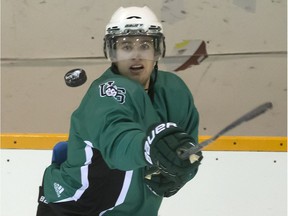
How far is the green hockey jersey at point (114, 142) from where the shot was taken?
2.78ft

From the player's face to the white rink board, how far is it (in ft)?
2.18

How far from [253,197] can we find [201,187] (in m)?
0.17

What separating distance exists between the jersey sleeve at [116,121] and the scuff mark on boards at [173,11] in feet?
4.43

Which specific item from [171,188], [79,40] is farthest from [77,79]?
[79,40]

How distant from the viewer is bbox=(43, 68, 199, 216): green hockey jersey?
2.78 ft

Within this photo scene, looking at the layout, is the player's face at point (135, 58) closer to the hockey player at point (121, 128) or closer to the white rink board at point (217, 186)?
the hockey player at point (121, 128)

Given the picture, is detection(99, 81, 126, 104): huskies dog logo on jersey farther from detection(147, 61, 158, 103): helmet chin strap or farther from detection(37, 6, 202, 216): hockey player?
detection(147, 61, 158, 103): helmet chin strap

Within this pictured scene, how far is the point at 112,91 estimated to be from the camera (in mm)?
953

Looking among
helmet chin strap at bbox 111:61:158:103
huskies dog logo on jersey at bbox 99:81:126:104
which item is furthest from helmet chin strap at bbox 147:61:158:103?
huskies dog logo on jersey at bbox 99:81:126:104

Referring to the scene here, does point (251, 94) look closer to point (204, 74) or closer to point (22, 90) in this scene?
point (204, 74)

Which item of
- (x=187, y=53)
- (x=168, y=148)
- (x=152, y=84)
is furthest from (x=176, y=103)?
(x=187, y=53)

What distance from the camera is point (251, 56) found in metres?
2.37

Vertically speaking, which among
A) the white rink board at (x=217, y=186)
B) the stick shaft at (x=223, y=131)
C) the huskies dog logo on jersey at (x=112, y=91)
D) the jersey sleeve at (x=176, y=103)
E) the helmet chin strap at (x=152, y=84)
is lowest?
the white rink board at (x=217, y=186)

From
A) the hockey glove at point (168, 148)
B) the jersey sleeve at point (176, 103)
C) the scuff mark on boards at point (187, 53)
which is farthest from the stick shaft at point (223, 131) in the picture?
the scuff mark on boards at point (187, 53)
